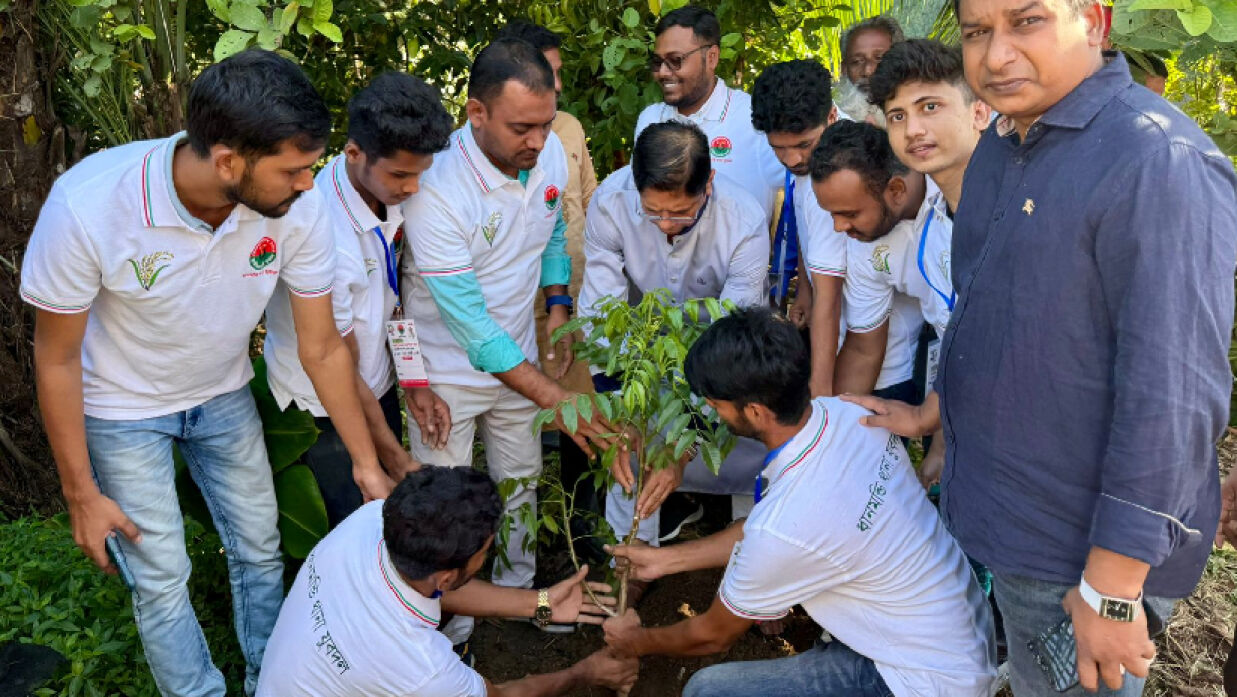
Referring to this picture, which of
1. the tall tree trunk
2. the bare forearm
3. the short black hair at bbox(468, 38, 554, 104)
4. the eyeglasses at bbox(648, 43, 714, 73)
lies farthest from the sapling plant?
the tall tree trunk

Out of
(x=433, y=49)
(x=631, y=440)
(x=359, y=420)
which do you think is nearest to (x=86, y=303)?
(x=359, y=420)

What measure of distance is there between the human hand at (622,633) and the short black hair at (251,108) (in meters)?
1.56

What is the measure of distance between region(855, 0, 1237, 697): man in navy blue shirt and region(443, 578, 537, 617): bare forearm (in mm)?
1294

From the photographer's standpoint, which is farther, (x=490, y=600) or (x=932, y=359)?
(x=932, y=359)

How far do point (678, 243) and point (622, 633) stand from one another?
52.2 inches

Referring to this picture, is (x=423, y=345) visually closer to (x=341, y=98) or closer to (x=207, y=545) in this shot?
(x=207, y=545)

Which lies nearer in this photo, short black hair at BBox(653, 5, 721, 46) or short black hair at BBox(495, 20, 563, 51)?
short black hair at BBox(653, 5, 721, 46)

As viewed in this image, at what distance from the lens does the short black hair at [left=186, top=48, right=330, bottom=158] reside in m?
2.27

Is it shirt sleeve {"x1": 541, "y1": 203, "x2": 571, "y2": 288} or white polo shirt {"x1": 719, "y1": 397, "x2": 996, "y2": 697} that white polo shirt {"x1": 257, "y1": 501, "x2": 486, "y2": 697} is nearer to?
white polo shirt {"x1": 719, "y1": 397, "x2": 996, "y2": 697}

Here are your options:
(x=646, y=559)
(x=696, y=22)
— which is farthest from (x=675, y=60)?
(x=646, y=559)

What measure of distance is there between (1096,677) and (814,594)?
2.69ft

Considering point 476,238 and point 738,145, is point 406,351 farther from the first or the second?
point 738,145

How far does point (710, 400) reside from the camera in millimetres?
2492

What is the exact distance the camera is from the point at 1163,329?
62.6 inches
